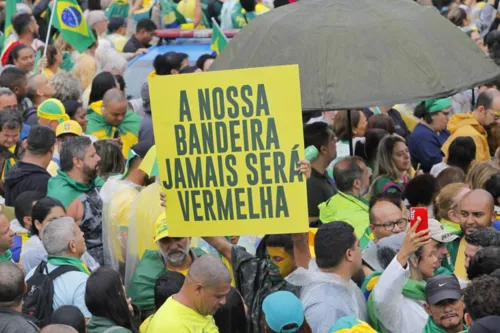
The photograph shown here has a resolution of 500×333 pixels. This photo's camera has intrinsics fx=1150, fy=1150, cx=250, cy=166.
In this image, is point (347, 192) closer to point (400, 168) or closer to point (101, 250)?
point (400, 168)

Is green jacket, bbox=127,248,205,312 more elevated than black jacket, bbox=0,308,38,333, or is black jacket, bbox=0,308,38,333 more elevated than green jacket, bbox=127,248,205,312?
black jacket, bbox=0,308,38,333

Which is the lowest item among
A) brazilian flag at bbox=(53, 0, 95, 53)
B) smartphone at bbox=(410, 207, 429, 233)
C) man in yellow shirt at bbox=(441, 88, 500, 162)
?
man in yellow shirt at bbox=(441, 88, 500, 162)

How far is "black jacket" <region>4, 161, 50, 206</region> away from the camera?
351 inches

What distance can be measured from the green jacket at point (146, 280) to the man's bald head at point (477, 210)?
1.88 m

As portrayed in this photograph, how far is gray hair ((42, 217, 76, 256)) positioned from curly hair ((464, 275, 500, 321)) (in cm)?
268

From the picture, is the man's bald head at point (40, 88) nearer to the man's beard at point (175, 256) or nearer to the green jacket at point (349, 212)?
the green jacket at point (349, 212)

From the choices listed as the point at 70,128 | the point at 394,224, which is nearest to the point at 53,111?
the point at 70,128

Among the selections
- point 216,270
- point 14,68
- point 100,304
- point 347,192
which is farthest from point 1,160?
point 216,270

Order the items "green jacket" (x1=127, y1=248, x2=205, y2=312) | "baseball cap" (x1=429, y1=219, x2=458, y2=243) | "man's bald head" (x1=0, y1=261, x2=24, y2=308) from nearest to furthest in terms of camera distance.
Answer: "man's bald head" (x1=0, y1=261, x2=24, y2=308) → "baseball cap" (x1=429, y1=219, x2=458, y2=243) → "green jacket" (x1=127, y1=248, x2=205, y2=312)

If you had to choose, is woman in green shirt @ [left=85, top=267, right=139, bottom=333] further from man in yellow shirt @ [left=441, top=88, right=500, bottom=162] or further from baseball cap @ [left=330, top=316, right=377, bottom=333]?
man in yellow shirt @ [left=441, top=88, right=500, bottom=162]

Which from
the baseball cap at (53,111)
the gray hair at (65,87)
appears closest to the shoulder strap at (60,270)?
the baseball cap at (53,111)

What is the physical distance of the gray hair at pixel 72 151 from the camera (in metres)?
8.49

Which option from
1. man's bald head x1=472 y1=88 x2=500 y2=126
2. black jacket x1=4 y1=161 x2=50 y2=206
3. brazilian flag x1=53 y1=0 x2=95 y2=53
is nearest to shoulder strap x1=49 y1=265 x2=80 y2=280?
black jacket x1=4 y1=161 x2=50 y2=206

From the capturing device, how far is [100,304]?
6320mm
